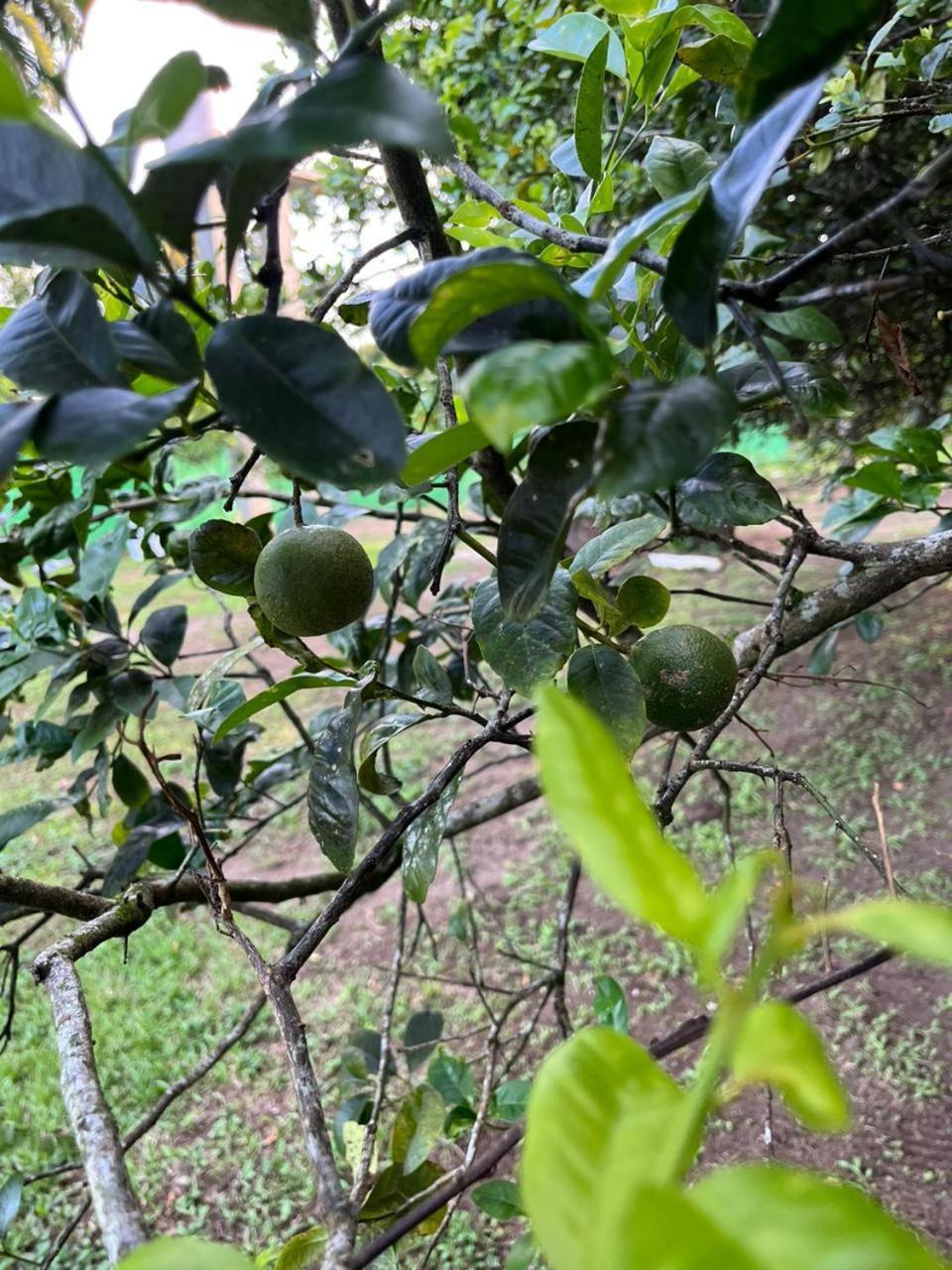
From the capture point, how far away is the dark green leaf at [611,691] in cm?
56

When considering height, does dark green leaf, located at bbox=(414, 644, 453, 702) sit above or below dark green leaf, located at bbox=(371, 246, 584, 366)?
above

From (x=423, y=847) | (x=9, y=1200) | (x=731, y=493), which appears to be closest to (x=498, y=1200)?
(x=9, y=1200)

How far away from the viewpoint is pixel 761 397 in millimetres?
507

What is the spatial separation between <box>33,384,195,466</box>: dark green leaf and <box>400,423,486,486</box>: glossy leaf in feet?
0.43

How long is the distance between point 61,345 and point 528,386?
302 millimetres

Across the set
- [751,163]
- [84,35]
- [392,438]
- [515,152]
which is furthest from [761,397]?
[515,152]

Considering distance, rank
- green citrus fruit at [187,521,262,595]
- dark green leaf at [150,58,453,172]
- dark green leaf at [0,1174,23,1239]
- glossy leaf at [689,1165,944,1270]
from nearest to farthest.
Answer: glossy leaf at [689,1165,944,1270] < dark green leaf at [150,58,453,172] < green citrus fruit at [187,521,262,595] < dark green leaf at [0,1174,23,1239]

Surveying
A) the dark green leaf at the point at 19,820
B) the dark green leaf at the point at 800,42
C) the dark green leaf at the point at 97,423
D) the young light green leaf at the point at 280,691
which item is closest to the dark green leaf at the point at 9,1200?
the dark green leaf at the point at 19,820

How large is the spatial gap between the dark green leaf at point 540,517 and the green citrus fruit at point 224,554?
289mm

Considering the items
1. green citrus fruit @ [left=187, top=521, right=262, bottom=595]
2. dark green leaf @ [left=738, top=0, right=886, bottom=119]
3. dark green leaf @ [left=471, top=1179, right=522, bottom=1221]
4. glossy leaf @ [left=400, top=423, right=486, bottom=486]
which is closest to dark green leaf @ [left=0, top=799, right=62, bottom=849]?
green citrus fruit @ [left=187, top=521, right=262, bottom=595]

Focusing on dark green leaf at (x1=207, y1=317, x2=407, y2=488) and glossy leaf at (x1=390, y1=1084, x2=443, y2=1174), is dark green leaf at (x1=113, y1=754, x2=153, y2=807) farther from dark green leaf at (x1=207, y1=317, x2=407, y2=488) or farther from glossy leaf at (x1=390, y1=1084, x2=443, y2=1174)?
dark green leaf at (x1=207, y1=317, x2=407, y2=488)

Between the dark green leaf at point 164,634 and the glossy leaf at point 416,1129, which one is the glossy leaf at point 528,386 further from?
the dark green leaf at point 164,634

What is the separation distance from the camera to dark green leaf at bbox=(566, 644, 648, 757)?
0.56 meters

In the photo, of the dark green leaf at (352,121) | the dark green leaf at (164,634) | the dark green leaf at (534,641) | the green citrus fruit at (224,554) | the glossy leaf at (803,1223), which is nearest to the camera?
the glossy leaf at (803,1223)
